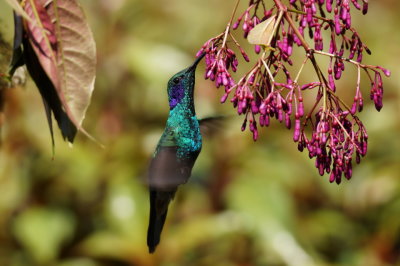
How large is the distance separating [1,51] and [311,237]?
3343 mm

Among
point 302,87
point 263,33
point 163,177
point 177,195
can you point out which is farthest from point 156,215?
point 177,195

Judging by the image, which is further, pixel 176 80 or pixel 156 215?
pixel 156 215

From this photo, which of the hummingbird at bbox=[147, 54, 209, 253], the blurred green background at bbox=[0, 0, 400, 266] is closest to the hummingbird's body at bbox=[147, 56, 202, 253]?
the hummingbird at bbox=[147, 54, 209, 253]

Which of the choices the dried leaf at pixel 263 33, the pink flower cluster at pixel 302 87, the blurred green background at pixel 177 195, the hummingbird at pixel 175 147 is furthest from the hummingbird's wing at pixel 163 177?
the blurred green background at pixel 177 195

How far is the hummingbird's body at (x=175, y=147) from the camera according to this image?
90.0 inches

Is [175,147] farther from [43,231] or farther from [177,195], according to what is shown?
[43,231]

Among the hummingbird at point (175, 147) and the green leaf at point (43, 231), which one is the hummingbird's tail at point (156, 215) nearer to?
the hummingbird at point (175, 147)

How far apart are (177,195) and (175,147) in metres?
2.43

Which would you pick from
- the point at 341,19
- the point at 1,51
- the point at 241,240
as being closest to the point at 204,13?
the point at 241,240

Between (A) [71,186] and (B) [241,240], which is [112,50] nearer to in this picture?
(A) [71,186]

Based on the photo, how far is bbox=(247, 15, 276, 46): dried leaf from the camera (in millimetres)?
1599

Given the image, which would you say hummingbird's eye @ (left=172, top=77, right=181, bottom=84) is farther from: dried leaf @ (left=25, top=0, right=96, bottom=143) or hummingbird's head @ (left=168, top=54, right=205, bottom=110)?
dried leaf @ (left=25, top=0, right=96, bottom=143)

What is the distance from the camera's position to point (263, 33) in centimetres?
163

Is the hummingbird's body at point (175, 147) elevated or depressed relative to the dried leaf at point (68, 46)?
depressed
